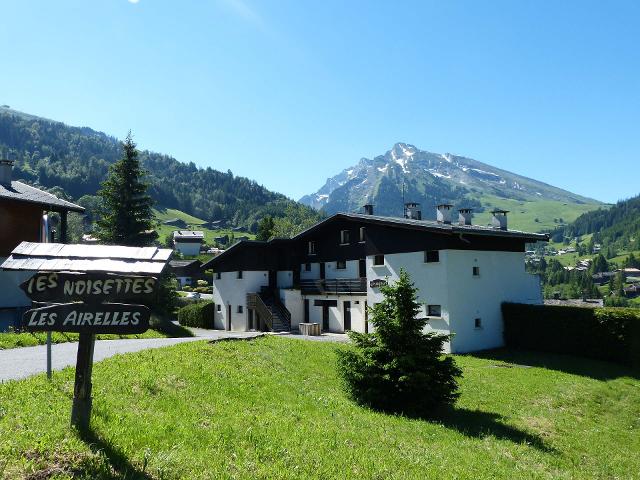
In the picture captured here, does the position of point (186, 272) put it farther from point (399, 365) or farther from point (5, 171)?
point (399, 365)

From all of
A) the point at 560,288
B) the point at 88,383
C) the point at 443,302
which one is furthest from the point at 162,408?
the point at 560,288

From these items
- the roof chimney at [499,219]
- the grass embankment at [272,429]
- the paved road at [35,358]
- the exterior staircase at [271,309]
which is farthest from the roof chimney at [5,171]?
the roof chimney at [499,219]

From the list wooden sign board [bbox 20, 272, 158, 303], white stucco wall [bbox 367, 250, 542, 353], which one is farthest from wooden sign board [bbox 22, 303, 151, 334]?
white stucco wall [bbox 367, 250, 542, 353]

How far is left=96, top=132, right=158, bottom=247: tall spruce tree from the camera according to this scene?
43906 millimetres

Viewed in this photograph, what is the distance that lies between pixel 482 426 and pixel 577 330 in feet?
61.0

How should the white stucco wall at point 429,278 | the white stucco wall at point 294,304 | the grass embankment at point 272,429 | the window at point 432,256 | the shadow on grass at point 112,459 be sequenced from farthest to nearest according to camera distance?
the white stucco wall at point 294,304 → the window at point 432,256 → the white stucco wall at point 429,278 → the grass embankment at point 272,429 → the shadow on grass at point 112,459

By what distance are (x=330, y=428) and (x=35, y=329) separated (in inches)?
252

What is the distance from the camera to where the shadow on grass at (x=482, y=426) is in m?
13.1

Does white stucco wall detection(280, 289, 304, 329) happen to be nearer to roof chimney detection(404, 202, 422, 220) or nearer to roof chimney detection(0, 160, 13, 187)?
roof chimney detection(404, 202, 422, 220)

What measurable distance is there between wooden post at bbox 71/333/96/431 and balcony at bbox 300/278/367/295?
1171 inches

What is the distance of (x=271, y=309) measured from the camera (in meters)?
41.9

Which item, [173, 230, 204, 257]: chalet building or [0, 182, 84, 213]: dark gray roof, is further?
[173, 230, 204, 257]: chalet building

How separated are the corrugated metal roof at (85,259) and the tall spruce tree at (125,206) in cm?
3811

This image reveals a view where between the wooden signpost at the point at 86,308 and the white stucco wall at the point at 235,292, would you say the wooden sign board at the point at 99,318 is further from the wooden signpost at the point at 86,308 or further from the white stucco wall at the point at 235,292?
the white stucco wall at the point at 235,292
